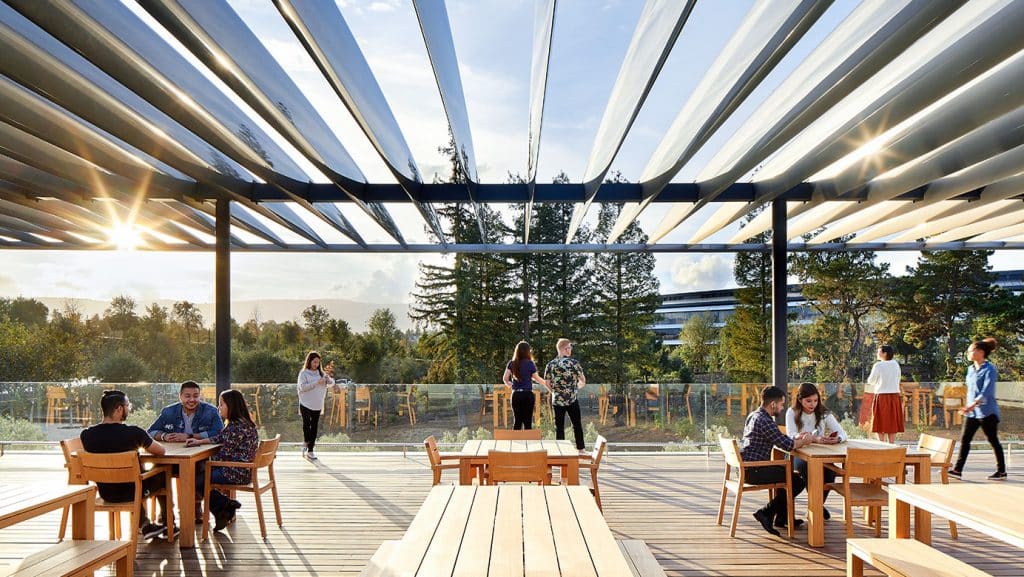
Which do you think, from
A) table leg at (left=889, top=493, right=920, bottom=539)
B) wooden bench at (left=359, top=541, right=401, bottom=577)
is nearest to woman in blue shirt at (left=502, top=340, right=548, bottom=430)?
table leg at (left=889, top=493, right=920, bottom=539)

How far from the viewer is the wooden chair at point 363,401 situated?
985 centimetres

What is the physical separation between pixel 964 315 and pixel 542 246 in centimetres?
2023

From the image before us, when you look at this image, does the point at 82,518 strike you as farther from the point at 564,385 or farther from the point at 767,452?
the point at 564,385

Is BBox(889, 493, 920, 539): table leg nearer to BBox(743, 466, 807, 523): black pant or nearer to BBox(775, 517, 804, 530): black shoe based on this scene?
BBox(743, 466, 807, 523): black pant

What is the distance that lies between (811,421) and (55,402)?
10.7 meters

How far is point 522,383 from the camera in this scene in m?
8.29

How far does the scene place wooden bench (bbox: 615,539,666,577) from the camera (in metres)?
3.26

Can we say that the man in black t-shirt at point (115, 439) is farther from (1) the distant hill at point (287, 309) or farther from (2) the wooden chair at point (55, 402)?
(1) the distant hill at point (287, 309)

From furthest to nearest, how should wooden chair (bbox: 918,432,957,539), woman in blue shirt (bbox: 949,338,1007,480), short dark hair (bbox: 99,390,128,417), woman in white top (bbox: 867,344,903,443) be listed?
woman in white top (bbox: 867,344,903,443), woman in blue shirt (bbox: 949,338,1007,480), wooden chair (bbox: 918,432,957,539), short dark hair (bbox: 99,390,128,417)

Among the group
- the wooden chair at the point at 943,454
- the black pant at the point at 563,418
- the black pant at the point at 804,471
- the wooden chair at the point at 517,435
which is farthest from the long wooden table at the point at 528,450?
the wooden chair at the point at 943,454

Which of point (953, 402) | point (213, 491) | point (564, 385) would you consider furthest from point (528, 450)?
point (953, 402)

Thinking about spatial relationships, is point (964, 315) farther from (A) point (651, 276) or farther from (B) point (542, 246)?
(B) point (542, 246)

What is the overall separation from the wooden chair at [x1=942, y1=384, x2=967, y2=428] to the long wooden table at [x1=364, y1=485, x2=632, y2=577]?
838cm

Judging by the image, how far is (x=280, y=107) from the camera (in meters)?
4.13
